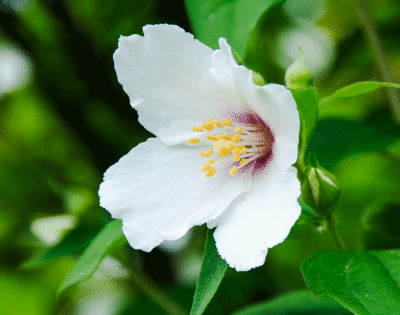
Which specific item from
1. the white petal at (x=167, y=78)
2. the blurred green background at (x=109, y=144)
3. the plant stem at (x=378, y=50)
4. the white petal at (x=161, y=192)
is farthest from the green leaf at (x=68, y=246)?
the plant stem at (x=378, y=50)

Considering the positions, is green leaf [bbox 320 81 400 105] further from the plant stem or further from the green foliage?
the plant stem

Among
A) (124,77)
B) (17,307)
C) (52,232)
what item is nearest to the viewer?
(124,77)

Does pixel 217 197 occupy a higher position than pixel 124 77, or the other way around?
pixel 124 77

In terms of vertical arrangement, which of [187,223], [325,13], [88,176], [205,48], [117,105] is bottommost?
[325,13]

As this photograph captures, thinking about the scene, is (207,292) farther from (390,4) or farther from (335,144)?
(390,4)

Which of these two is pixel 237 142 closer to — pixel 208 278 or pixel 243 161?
pixel 243 161

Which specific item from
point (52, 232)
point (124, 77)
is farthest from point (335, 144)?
point (52, 232)

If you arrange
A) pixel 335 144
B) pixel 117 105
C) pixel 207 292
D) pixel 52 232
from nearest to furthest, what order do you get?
pixel 207 292
pixel 335 144
pixel 52 232
pixel 117 105

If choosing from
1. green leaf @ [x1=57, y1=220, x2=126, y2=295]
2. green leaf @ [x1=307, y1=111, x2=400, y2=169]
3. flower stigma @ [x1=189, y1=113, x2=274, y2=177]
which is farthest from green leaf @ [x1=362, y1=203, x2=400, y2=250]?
green leaf @ [x1=57, y1=220, x2=126, y2=295]
